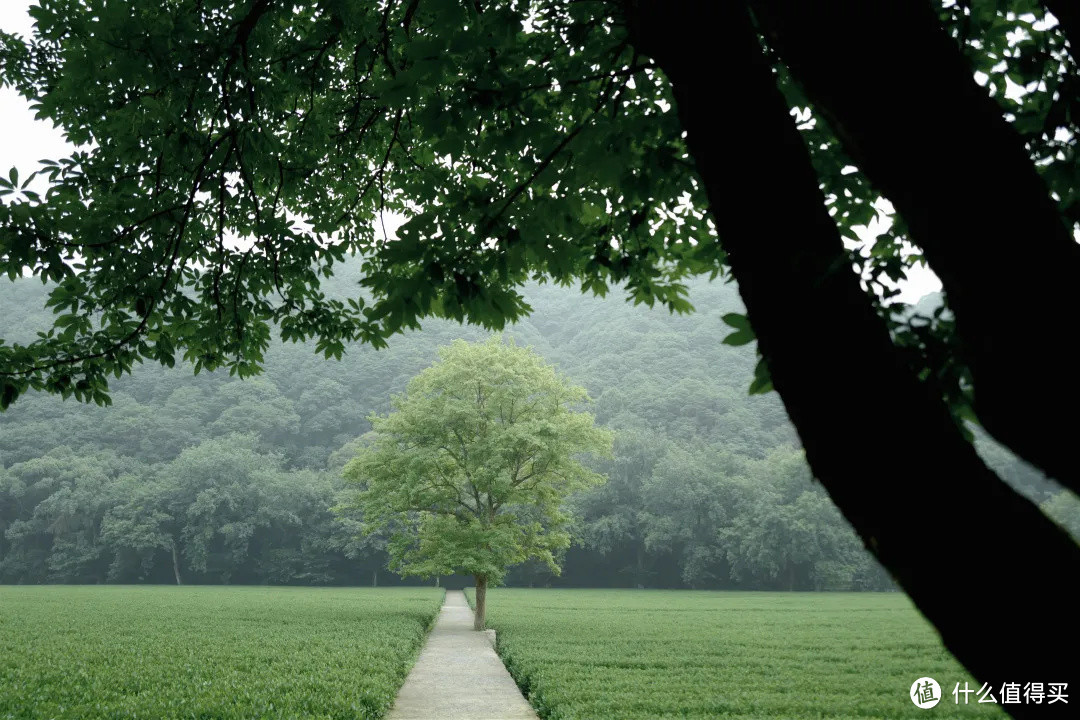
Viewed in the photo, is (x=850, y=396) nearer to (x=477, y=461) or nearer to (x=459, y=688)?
(x=459, y=688)

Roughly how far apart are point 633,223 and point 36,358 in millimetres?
3805

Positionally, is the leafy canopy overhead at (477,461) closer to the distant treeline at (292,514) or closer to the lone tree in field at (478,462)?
the lone tree in field at (478,462)

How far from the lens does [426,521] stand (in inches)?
956

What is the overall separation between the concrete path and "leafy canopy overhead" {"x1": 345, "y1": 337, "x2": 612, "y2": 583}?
4324mm

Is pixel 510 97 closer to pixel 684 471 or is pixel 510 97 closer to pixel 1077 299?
pixel 1077 299

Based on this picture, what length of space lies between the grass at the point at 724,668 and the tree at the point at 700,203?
11.1 ft

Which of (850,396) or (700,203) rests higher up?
(700,203)

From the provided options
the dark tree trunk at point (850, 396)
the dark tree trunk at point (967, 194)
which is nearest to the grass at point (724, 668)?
the dark tree trunk at point (850, 396)

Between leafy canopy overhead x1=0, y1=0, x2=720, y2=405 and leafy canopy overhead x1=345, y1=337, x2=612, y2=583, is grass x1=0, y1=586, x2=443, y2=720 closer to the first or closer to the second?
leafy canopy overhead x1=345, y1=337, x2=612, y2=583

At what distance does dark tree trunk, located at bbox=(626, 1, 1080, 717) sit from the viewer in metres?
1.16

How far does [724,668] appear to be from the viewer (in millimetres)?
14250

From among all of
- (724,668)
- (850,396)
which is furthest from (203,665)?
(850,396)

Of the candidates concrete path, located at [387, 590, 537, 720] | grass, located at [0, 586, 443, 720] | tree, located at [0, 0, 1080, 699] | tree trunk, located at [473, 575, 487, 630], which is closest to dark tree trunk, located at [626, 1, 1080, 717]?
tree, located at [0, 0, 1080, 699]

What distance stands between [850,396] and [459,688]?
464 inches
